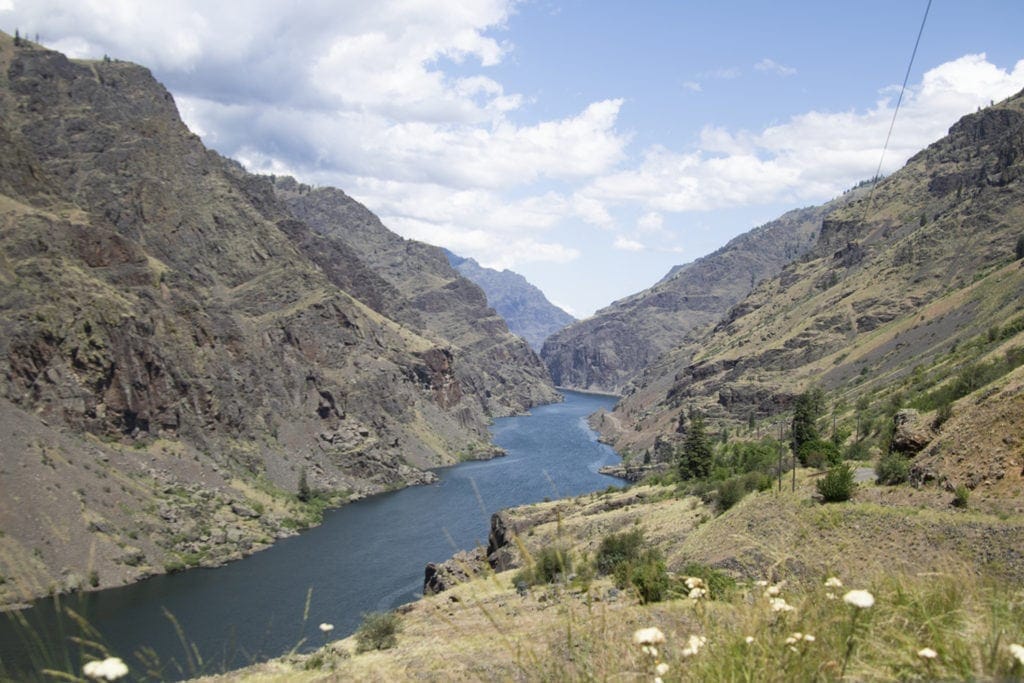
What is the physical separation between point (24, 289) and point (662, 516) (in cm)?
8111

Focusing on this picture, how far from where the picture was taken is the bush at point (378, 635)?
90.5ft

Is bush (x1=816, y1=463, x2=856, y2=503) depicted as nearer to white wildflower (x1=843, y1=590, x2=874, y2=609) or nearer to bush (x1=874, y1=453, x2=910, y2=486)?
bush (x1=874, y1=453, x2=910, y2=486)

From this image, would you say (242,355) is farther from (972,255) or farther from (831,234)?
(831,234)

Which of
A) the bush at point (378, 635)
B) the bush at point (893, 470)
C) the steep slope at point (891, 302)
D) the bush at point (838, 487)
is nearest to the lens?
the bush at point (378, 635)

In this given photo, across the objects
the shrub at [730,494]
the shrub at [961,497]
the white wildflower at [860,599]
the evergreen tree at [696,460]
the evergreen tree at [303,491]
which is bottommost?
the evergreen tree at [303,491]

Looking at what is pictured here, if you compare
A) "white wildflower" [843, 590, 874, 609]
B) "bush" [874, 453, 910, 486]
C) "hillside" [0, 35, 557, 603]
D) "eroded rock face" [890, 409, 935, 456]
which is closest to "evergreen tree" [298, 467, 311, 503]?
"hillside" [0, 35, 557, 603]

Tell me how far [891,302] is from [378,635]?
107654 millimetres

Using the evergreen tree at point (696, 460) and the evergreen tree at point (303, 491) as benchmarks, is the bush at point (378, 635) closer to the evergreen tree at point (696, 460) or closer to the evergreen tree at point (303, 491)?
the evergreen tree at point (696, 460)

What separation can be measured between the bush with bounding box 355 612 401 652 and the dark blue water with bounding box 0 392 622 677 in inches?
101

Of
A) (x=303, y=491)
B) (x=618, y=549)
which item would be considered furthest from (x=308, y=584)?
(x=618, y=549)

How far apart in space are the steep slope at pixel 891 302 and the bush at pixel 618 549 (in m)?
25.8

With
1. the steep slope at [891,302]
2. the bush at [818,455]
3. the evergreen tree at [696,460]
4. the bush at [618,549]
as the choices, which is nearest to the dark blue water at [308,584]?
the bush at [618,549]

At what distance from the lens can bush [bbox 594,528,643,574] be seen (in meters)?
34.1

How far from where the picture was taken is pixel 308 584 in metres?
66.9
